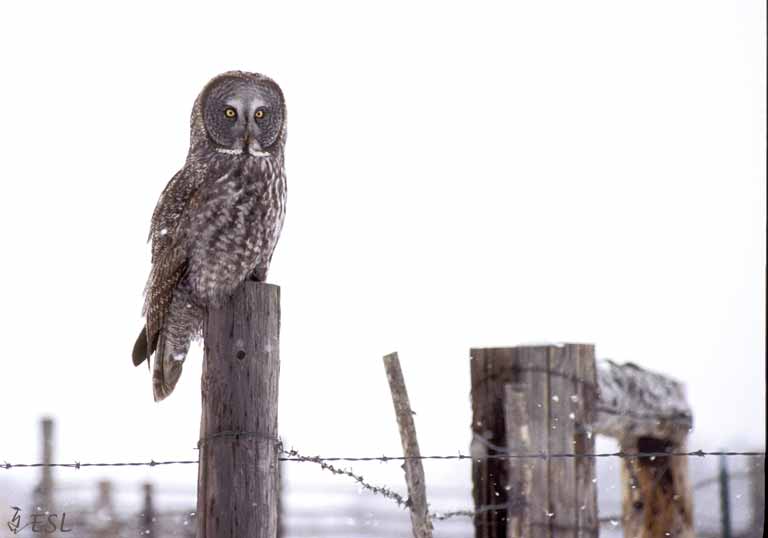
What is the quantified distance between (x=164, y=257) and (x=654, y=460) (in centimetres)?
310

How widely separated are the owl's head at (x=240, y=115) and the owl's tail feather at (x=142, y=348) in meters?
0.98

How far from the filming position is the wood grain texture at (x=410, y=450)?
4051mm

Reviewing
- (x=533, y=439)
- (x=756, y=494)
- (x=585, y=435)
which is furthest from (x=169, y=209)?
(x=756, y=494)

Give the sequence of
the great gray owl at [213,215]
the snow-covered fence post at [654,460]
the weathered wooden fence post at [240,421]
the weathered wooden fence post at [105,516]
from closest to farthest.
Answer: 1. the weathered wooden fence post at [240,421]
2. the great gray owl at [213,215]
3. the snow-covered fence post at [654,460]
4. the weathered wooden fence post at [105,516]

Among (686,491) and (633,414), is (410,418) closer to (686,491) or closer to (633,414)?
(633,414)

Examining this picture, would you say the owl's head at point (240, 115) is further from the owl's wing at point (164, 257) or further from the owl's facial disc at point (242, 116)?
the owl's wing at point (164, 257)

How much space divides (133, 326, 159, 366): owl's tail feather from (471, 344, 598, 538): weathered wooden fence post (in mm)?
1530

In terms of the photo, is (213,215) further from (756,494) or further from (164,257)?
(756,494)

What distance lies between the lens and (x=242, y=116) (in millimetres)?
5008

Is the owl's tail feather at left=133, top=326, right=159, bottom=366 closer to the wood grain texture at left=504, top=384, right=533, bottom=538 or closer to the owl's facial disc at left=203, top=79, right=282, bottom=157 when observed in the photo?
the owl's facial disc at left=203, top=79, right=282, bottom=157

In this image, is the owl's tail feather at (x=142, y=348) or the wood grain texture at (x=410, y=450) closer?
the wood grain texture at (x=410, y=450)

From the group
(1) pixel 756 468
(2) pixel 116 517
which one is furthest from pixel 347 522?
(1) pixel 756 468

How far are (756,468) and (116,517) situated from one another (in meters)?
8.70
